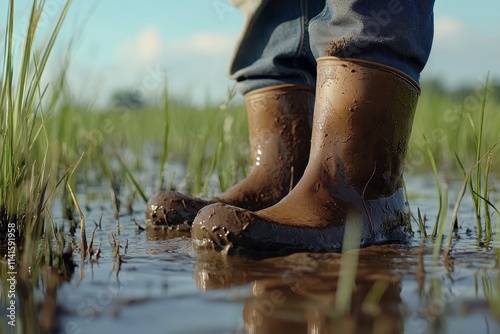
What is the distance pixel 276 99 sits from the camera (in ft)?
7.04

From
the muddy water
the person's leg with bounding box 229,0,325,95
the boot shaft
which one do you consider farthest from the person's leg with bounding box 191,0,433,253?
the person's leg with bounding box 229,0,325,95

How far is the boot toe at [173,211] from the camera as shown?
6.54 ft

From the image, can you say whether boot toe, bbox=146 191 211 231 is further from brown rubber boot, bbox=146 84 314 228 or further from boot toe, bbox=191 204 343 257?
boot toe, bbox=191 204 343 257

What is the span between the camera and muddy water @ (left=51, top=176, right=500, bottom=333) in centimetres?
103

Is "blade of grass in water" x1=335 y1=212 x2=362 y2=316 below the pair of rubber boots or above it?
below

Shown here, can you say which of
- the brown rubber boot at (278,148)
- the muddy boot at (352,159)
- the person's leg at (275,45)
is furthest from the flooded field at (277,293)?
the person's leg at (275,45)

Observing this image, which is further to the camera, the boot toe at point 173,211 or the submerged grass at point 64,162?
the boot toe at point 173,211

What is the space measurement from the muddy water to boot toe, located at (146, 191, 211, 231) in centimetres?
32

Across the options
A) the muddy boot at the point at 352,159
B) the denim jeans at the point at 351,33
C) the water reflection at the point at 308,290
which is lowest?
the water reflection at the point at 308,290

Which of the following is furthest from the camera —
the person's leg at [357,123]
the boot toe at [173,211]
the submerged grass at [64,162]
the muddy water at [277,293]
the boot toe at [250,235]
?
the boot toe at [173,211]

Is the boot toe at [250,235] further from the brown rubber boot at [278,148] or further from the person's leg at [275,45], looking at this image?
→ the person's leg at [275,45]

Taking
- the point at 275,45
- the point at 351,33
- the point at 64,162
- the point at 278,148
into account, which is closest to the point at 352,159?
the point at 351,33

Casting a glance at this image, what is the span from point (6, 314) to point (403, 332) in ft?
2.07

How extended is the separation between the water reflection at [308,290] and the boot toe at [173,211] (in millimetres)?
449
